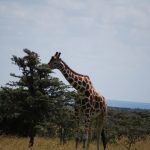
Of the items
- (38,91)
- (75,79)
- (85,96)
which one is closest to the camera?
(38,91)

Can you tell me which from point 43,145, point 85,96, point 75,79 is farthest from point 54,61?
point 43,145

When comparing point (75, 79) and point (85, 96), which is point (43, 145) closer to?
point (85, 96)

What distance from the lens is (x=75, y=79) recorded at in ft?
45.8

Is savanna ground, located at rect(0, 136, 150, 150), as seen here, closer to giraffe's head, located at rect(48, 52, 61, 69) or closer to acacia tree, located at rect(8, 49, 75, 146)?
acacia tree, located at rect(8, 49, 75, 146)

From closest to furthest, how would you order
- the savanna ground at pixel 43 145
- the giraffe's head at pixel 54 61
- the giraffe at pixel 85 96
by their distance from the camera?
the savanna ground at pixel 43 145 → the giraffe's head at pixel 54 61 → the giraffe at pixel 85 96

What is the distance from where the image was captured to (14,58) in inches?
485

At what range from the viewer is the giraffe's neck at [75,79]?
13.7 m

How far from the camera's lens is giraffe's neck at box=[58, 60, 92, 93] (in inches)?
539

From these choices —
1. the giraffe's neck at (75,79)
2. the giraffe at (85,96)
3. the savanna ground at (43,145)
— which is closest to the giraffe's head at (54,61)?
the giraffe at (85,96)

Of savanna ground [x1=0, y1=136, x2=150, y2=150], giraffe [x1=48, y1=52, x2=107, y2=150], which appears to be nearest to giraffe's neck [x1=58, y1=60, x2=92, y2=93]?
giraffe [x1=48, y1=52, x2=107, y2=150]

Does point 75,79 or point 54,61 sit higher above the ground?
point 54,61

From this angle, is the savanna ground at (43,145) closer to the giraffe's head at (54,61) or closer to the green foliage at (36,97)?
the green foliage at (36,97)

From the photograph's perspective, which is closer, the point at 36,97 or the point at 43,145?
the point at 36,97

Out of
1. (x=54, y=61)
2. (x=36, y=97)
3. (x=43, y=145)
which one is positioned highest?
(x=54, y=61)
